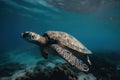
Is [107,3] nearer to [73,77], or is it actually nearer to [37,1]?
[37,1]

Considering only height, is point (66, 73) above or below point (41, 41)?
below

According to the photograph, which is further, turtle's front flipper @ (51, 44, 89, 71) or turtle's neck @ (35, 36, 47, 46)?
turtle's neck @ (35, 36, 47, 46)

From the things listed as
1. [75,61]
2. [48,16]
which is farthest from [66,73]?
[48,16]

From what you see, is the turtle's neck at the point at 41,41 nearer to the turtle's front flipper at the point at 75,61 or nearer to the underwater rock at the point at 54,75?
the turtle's front flipper at the point at 75,61

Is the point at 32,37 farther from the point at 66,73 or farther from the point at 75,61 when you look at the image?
the point at 66,73

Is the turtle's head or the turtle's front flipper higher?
the turtle's head

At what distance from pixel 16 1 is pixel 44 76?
18.9 meters

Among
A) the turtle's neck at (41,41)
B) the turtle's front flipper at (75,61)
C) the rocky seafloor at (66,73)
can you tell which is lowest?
the rocky seafloor at (66,73)

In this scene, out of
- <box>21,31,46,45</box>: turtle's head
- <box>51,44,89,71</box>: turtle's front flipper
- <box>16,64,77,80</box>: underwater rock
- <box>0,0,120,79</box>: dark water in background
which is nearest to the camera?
<box>51,44,89,71</box>: turtle's front flipper

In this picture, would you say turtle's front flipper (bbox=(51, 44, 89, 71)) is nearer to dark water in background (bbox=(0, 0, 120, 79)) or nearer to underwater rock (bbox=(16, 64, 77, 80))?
underwater rock (bbox=(16, 64, 77, 80))

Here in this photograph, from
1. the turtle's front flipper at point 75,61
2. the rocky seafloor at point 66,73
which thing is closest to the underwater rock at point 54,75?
the rocky seafloor at point 66,73

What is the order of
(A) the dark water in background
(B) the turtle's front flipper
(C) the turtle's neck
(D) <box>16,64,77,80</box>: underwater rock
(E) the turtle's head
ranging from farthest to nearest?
1. (A) the dark water in background
2. (D) <box>16,64,77,80</box>: underwater rock
3. (C) the turtle's neck
4. (E) the turtle's head
5. (B) the turtle's front flipper

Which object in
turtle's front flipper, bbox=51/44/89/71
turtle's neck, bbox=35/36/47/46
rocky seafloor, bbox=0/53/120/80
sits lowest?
rocky seafloor, bbox=0/53/120/80

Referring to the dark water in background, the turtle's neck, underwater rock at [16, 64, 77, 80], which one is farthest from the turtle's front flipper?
the dark water in background
